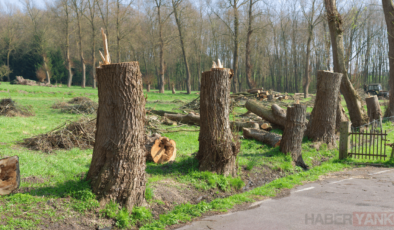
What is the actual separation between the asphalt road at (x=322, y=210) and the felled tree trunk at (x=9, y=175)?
2927 millimetres

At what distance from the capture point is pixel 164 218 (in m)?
5.00

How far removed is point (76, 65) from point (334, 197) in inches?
2169

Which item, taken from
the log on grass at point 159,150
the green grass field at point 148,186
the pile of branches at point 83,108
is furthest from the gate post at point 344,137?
the pile of branches at point 83,108

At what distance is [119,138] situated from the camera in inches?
200

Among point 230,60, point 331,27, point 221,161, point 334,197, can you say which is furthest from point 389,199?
point 230,60

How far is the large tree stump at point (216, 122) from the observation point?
685 centimetres

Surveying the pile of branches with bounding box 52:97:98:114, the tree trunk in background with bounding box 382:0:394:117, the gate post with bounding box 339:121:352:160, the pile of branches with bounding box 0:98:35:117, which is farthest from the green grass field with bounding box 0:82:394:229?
the tree trunk in background with bounding box 382:0:394:117

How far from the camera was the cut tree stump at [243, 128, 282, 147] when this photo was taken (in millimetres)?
10102

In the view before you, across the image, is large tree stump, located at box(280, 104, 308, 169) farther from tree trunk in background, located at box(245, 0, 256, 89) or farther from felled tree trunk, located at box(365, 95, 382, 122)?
tree trunk in background, located at box(245, 0, 256, 89)

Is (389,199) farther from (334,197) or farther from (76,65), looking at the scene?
(76,65)

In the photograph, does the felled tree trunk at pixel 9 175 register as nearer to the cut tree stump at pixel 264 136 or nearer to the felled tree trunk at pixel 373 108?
the cut tree stump at pixel 264 136

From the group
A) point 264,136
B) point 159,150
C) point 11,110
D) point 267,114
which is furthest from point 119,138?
point 11,110

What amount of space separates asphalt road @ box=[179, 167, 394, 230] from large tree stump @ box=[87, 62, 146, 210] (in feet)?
3.88

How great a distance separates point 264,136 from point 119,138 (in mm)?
6781
